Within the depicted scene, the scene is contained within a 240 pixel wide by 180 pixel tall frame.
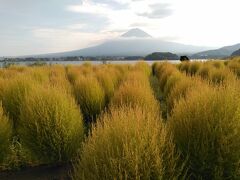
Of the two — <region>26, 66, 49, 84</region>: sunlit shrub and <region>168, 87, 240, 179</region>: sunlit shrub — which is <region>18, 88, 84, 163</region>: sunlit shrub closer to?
<region>168, 87, 240, 179</region>: sunlit shrub

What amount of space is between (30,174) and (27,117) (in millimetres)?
977

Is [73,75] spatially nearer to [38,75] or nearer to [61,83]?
[38,75]

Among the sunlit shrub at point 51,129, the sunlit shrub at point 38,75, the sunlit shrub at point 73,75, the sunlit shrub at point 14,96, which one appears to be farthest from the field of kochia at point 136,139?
the sunlit shrub at point 73,75

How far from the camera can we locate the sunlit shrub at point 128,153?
113 inches

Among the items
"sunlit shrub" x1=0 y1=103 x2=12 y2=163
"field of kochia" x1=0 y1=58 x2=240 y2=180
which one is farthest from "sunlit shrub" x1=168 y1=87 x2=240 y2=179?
"sunlit shrub" x1=0 y1=103 x2=12 y2=163

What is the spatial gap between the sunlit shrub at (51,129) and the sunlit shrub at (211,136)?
2.14 meters

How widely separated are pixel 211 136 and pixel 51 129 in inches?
111

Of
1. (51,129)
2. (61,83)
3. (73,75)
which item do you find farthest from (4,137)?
(73,75)

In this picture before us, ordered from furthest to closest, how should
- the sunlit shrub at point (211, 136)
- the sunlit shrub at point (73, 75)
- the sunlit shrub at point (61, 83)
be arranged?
the sunlit shrub at point (73, 75)
the sunlit shrub at point (61, 83)
the sunlit shrub at point (211, 136)

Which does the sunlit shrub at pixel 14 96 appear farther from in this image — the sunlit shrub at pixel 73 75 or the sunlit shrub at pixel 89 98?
the sunlit shrub at pixel 73 75

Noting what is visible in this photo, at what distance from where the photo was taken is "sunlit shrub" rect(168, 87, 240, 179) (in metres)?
3.51

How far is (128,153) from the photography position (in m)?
2.85

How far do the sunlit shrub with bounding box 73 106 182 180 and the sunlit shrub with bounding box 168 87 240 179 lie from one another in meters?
0.42

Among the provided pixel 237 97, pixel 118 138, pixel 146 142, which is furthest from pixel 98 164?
pixel 237 97
